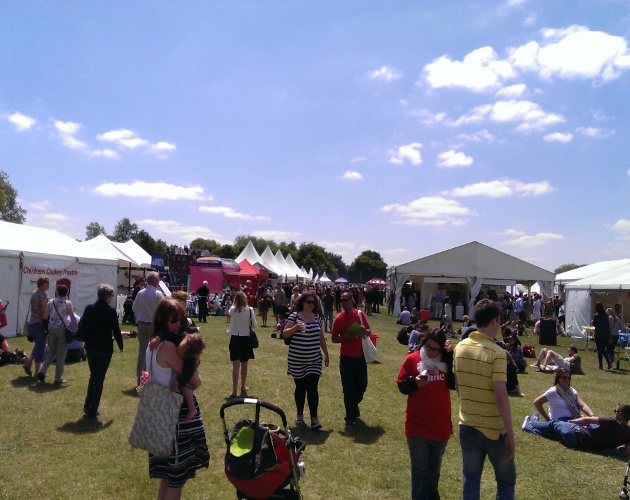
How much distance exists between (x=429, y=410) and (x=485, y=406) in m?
0.55

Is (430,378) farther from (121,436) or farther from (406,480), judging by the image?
(121,436)

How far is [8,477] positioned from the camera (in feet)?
15.2

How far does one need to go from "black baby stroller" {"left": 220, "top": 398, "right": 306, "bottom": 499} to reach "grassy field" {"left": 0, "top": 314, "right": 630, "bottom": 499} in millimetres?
1527

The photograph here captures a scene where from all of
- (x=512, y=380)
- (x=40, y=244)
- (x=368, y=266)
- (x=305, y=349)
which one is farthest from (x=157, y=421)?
(x=368, y=266)

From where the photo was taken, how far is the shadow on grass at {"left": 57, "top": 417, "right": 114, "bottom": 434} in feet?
19.8

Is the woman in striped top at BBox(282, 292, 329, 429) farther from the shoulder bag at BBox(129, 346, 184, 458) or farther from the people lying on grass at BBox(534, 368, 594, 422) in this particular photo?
the people lying on grass at BBox(534, 368, 594, 422)

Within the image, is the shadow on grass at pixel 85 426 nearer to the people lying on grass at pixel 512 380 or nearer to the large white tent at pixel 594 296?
the people lying on grass at pixel 512 380

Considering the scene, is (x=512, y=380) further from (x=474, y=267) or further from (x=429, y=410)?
(x=474, y=267)

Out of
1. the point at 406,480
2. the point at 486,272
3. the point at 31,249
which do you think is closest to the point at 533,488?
the point at 406,480

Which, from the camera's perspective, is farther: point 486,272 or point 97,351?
point 486,272

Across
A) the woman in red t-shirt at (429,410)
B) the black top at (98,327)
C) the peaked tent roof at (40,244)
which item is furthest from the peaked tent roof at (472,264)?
the woman in red t-shirt at (429,410)

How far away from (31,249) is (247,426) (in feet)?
45.4

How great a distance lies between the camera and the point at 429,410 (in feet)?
12.3

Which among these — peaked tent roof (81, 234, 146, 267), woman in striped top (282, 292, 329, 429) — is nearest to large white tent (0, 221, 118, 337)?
peaked tent roof (81, 234, 146, 267)
